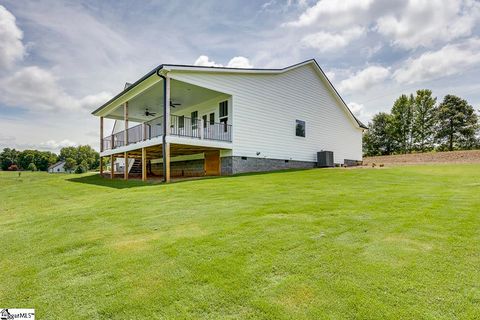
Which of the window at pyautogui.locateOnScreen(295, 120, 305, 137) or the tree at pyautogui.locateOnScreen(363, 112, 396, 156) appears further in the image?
the tree at pyautogui.locateOnScreen(363, 112, 396, 156)

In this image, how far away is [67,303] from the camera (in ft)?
8.43

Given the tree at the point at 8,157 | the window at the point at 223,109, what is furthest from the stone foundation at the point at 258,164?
the tree at the point at 8,157

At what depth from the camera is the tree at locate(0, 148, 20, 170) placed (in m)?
77.9

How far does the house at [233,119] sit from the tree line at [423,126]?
26834 mm

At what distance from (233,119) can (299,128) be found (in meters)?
5.16

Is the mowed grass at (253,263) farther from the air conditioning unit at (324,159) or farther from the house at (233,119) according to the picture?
the air conditioning unit at (324,159)

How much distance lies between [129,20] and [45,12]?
3154 millimetres

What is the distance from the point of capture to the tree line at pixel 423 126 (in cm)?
4022

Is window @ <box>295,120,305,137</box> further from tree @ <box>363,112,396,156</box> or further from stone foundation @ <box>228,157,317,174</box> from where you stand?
tree @ <box>363,112,396,156</box>

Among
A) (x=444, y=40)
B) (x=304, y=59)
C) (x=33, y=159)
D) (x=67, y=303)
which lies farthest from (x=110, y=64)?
(x=33, y=159)

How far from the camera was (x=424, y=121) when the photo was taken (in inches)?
1660

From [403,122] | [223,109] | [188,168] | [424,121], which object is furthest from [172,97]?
[424,121]

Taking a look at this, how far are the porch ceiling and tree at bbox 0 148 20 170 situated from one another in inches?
3089

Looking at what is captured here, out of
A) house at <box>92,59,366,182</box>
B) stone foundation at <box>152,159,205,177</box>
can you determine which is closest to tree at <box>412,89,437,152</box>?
house at <box>92,59,366,182</box>
